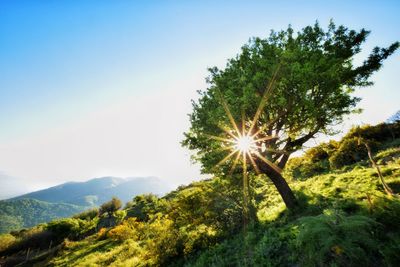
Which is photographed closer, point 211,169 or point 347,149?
point 211,169

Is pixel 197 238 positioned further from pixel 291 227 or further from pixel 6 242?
pixel 6 242

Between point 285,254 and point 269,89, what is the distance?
8283mm

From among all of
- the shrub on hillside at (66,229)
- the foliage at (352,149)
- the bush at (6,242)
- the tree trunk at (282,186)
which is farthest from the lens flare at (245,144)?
the bush at (6,242)

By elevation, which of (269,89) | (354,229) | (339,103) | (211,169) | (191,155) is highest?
(269,89)

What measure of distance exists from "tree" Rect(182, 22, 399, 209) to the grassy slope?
283cm

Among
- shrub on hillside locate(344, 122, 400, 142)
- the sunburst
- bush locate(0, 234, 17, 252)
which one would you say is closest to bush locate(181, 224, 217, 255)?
A: the sunburst

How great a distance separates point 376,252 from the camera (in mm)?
6352

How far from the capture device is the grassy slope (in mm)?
5887

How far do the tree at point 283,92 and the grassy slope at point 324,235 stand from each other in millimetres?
2828

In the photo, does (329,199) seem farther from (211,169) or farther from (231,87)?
(231,87)

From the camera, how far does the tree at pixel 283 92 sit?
39.6ft

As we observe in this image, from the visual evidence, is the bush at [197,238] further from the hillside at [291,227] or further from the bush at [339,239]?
the bush at [339,239]

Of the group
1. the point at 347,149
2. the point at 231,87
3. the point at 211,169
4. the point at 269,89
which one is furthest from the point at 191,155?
the point at 347,149

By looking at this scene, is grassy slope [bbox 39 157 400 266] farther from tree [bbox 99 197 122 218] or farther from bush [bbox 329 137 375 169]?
tree [bbox 99 197 122 218]
